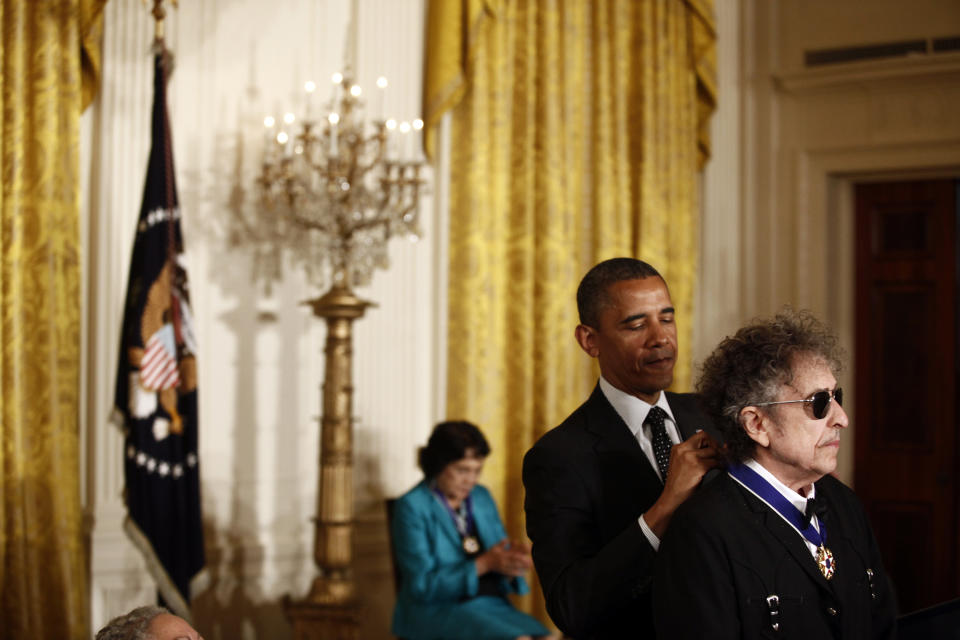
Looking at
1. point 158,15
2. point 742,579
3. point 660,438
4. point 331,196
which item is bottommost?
point 742,579

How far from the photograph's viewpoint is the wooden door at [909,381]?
651 centimetres

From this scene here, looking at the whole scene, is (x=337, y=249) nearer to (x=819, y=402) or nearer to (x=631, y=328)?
(x=631, y=328)

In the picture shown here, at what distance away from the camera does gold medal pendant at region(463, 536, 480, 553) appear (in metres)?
4.52

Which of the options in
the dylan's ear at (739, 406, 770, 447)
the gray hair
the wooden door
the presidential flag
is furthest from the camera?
the wooden door

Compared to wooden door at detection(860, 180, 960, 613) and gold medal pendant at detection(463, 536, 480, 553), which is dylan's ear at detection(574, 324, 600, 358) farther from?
wooden door at detection(860, 180, 960, 613)

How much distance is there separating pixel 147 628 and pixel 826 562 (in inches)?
54.2

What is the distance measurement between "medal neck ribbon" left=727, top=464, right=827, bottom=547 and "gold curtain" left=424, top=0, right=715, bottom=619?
3.65 m

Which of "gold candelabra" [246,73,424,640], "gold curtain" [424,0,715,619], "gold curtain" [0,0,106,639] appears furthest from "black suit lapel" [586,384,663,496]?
"gold curtain" [424,0,715,619]

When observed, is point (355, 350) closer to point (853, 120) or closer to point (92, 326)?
point (92, 326)

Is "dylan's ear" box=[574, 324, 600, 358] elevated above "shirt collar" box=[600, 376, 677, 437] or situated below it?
above

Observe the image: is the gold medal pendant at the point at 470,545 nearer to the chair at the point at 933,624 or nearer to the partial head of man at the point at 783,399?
the chair at the point at 933,624

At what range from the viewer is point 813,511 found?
1983 millimetres

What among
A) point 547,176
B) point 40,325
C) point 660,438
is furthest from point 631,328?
point 547,176

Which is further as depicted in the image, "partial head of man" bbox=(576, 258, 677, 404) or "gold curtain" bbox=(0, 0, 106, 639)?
"gold curtain" bbox=(0, 0, 106, 639)
